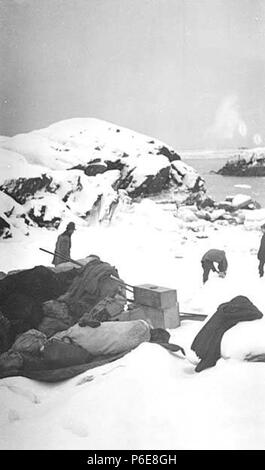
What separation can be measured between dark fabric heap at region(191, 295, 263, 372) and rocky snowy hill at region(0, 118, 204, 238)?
2.21 metres

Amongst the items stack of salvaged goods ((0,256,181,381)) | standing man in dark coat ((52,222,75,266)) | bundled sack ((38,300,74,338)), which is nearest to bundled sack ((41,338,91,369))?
stack of salvaged goods ((0,256,181,381))

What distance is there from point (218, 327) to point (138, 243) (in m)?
2.35

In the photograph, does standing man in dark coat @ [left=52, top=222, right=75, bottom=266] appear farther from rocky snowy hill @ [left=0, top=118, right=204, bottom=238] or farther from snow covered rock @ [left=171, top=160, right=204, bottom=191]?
snow covered rock @ [left=171, top=160, right=204, bottom=191]

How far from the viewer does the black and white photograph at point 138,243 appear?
2.87 metres

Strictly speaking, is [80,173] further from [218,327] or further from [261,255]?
[218,327]

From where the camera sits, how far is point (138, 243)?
17.6 feet

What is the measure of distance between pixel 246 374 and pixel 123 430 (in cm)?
98

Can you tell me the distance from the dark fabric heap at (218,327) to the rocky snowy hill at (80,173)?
87.0 inches

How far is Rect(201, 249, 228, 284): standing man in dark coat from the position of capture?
4.84 m

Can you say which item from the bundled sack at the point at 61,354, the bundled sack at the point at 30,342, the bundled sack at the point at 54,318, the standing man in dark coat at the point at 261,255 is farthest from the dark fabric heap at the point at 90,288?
the standing man in dark coat at the point at 261,255

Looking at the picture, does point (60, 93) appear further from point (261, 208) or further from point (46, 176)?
point (261, 208)

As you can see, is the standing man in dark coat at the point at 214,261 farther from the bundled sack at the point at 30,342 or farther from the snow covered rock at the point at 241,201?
the bundled sack at the point at 30,342

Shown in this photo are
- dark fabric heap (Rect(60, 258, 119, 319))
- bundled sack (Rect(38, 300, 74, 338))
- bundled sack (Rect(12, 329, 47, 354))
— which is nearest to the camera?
bundled sack (Rect(12, 329, 47, 354))

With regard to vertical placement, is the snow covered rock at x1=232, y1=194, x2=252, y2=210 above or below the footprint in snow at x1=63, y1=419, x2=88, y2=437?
above
